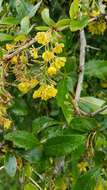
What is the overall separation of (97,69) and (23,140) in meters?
0.21

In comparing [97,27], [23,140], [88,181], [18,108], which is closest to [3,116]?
[23,140]

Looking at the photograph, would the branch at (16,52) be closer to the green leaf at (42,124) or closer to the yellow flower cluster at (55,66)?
the yellow flower cluster at (55,66)

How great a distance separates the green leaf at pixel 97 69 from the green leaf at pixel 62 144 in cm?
17

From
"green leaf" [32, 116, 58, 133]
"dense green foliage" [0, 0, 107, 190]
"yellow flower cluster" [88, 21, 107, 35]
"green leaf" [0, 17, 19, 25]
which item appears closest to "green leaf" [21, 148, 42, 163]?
"dense green foliage" [0, 0, 107, 190]

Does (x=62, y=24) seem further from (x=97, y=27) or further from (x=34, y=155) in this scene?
(x=97, y=27)

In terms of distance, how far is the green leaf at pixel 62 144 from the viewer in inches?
30.0

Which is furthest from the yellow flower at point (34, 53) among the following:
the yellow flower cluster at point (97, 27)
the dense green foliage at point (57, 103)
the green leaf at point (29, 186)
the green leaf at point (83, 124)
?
the yellow flower cluster at point (97, 27)

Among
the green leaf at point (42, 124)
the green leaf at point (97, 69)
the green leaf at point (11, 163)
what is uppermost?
the green leaf at point (97, 69)

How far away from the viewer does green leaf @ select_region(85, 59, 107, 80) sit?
90cm

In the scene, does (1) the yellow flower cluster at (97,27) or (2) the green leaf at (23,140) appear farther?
(1) the yellow flower cluster at (97,27)

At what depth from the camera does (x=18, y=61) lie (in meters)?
0.76

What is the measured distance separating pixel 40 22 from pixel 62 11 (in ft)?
0.33

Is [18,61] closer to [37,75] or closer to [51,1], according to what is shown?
[37,75]

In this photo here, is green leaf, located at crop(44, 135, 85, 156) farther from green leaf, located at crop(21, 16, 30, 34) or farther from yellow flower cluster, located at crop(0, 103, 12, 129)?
green leaf, located at crop(21, 16, 30, 34)
